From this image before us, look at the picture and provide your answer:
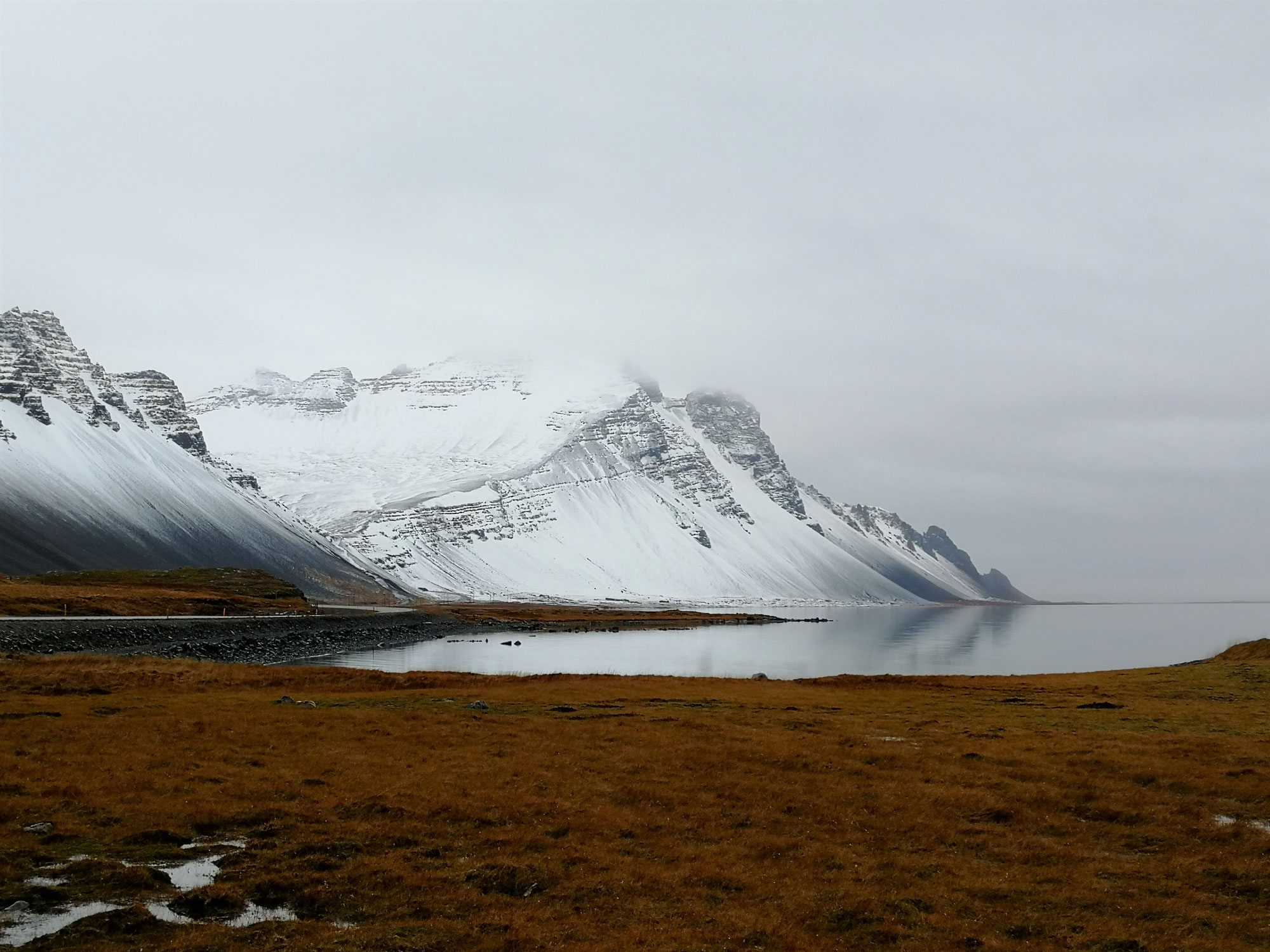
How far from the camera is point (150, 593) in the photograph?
12469 cm

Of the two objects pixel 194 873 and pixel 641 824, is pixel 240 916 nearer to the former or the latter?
pixel 194 873

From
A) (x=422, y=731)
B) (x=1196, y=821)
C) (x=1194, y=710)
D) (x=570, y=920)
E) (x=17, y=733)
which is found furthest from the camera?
(x=1194, y=710)

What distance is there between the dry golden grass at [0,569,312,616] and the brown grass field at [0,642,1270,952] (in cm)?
6622

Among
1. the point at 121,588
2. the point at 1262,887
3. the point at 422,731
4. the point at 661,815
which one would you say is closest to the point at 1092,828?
the point at 1262,887

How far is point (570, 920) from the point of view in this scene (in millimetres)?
16719

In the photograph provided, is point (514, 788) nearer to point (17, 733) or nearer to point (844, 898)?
point (844, 898)

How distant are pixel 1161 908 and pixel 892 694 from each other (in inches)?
1491

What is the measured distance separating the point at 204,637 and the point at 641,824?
272 feet

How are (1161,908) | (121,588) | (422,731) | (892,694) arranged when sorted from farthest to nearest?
(121,588)
(892,694)
(422,731)
(1161,908)

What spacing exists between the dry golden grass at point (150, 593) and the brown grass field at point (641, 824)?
66.2 meters

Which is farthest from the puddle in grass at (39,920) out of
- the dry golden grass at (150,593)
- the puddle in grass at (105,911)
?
the dry golden grass at (150,593)

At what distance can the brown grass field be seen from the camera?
16734mm

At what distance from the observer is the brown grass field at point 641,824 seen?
54.9ft

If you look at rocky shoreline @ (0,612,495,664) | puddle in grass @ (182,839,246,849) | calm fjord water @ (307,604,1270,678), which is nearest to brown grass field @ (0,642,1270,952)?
puddle in grass @ (182,839,246,849)
